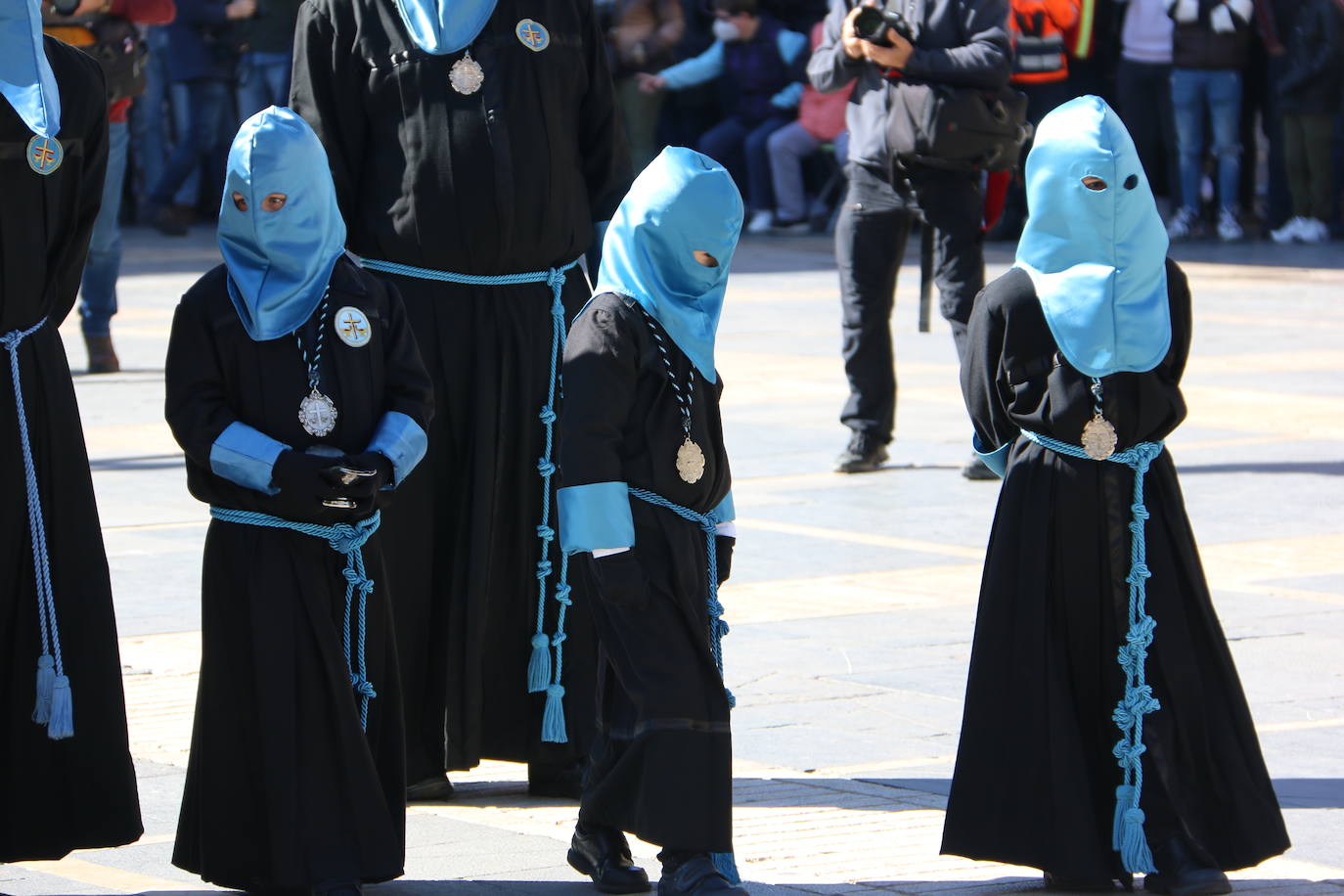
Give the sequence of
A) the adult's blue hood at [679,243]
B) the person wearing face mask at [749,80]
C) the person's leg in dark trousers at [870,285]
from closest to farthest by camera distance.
Result: the adult's blue hood at [679,243]
the person's leg in dark trousers at [870,285]
the person wearing face mask at [749,80]

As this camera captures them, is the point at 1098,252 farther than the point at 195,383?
Yes

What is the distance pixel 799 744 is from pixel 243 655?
1831 mm

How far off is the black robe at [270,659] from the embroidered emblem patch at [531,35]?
3.82 ft

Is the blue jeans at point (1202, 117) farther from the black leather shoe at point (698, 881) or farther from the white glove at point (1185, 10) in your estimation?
the black leather shoe at point (698, 881)

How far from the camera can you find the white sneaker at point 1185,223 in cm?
2020

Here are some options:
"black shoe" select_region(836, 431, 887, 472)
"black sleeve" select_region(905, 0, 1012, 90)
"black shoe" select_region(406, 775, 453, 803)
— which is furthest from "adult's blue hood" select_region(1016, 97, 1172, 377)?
"black shoe" select_region(836, 431, 887, 472)

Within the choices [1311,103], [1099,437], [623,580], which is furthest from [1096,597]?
[1311,103]

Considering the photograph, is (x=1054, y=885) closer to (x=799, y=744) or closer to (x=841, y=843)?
(x=841, y=843)

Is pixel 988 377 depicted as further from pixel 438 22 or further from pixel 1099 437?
pixel 438 22

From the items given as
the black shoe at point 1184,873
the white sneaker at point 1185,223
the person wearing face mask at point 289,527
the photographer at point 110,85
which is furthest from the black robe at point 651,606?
the white sneaker at point 1185,223

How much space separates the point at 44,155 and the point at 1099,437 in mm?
Answer: 2240

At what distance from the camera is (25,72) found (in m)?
4.98

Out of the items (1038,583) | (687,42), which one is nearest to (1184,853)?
(1038,583)

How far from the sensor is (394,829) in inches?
193
